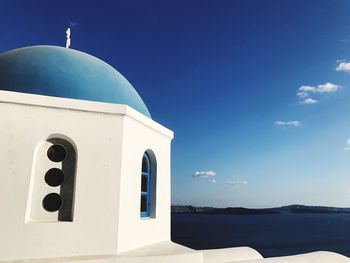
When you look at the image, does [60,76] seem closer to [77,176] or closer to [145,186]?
[77,176]

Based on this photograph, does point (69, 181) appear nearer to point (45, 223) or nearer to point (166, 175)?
point (45, 223)

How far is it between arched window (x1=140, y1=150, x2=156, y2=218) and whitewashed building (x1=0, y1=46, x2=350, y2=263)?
0.40 m

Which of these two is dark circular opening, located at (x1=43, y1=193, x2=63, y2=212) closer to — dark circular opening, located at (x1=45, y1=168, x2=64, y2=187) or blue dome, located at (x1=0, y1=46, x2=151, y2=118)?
dark circular opening, located at (x1=45, y1=168, x2=64, y2=187)

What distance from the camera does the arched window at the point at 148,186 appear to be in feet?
20.0

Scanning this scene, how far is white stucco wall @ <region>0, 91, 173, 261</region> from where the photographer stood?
14.3 feet

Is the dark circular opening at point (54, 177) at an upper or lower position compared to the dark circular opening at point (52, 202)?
upper

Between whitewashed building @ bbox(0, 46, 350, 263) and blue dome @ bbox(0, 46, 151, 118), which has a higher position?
blue dome @ bbox(0, 46, 151, 118)

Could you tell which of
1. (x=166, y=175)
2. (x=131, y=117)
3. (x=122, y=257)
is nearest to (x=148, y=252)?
(x=122, y=257)

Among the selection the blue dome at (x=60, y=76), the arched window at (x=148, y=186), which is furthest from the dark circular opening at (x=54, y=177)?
the arched window at (x=148, y=186)

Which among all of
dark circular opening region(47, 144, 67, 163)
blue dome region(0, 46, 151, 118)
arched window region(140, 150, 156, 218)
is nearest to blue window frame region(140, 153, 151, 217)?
arched window region(140, 150, 156, 218)

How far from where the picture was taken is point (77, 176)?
473cm

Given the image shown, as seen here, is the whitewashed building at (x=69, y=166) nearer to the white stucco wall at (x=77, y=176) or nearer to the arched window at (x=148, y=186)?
the white stucco wall at (x=77, y=176)

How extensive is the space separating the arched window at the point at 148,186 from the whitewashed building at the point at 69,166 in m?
0.40

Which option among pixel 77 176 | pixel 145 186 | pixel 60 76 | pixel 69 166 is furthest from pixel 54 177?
pixel 145 186
